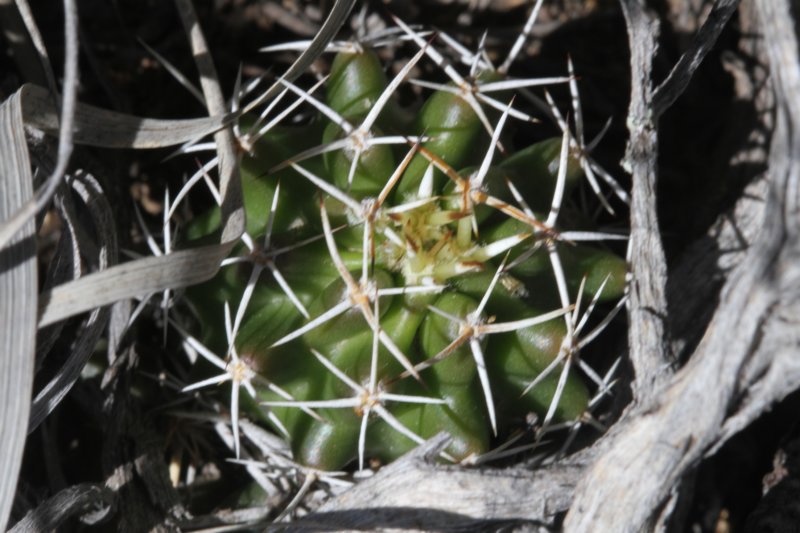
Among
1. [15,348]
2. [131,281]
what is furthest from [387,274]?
[15,348]

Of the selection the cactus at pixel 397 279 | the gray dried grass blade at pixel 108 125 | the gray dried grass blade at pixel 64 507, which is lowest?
the gray dried grass blade at pixel 64 507

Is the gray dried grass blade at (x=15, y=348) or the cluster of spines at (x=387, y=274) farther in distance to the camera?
the cluster of spines at (x=387, y=274)

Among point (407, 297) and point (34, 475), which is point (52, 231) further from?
point (407, 297)

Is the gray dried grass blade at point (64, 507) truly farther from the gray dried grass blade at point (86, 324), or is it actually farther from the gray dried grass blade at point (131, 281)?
the gray dried grass blade at point (131, 281)

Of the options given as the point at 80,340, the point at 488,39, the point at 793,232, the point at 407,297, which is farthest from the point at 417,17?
the point at 793,232

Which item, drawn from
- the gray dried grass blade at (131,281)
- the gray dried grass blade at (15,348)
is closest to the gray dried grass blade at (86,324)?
the gray dried grass blade at (15,348)

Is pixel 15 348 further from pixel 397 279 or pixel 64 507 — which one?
pixel 397 279

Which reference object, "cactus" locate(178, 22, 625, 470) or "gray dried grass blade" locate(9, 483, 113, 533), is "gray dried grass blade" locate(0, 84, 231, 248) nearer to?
"cactus" locate(178, 22, 625, 470)

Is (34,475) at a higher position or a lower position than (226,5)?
lower

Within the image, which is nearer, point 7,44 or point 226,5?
point 7,44
